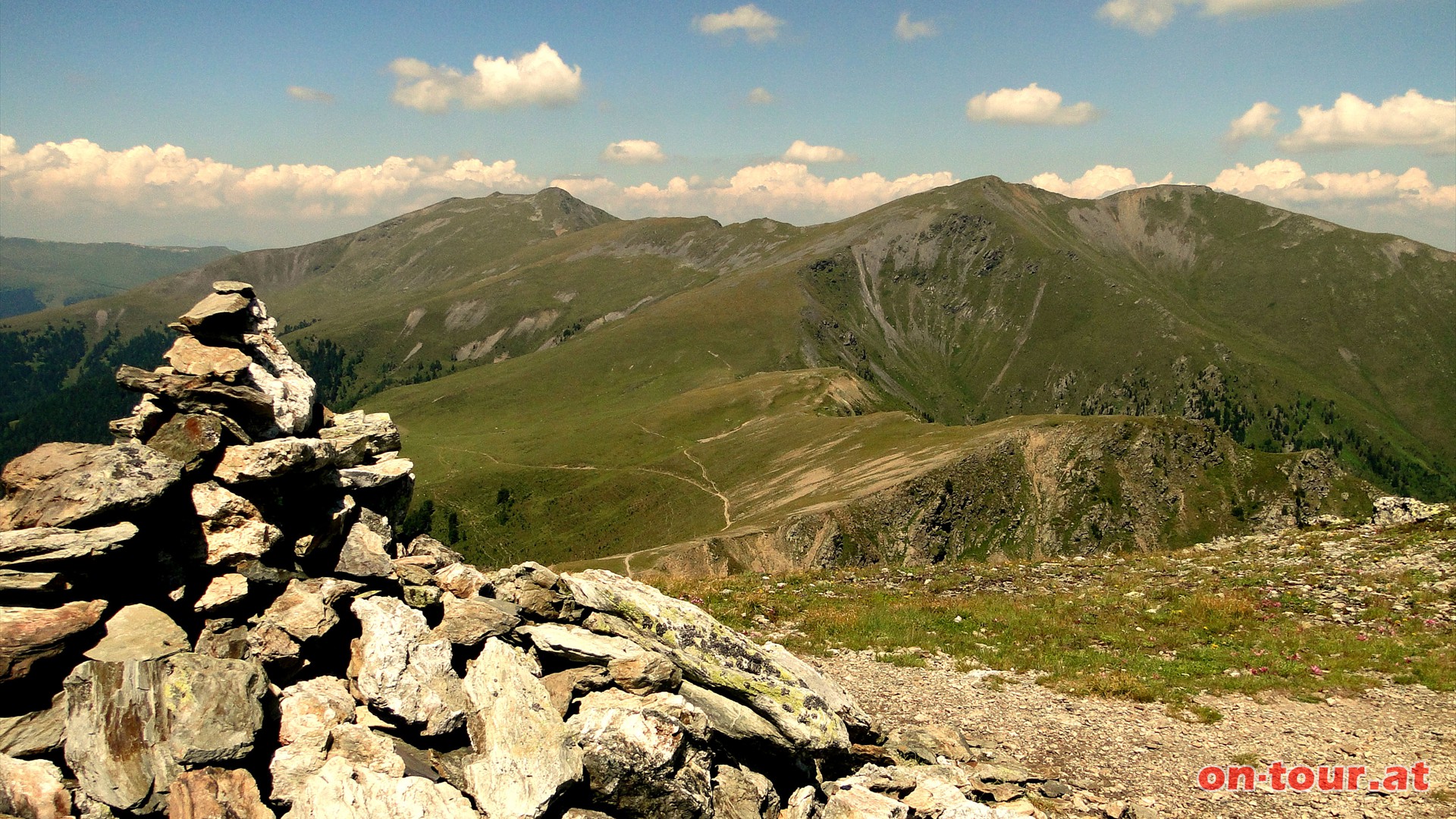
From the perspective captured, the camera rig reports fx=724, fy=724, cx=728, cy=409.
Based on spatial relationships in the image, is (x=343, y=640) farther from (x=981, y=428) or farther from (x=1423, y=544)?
(x=981, y=428)

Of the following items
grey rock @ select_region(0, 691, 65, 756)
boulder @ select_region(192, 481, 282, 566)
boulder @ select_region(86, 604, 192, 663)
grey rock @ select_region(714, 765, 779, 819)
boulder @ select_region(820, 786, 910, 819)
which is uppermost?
boulder @ select_region(192, 481, 282, 566)

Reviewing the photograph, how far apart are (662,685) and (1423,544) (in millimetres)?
40503

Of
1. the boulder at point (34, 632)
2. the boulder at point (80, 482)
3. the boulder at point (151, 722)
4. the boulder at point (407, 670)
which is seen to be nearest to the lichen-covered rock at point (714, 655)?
the boulder at point (407, 670)

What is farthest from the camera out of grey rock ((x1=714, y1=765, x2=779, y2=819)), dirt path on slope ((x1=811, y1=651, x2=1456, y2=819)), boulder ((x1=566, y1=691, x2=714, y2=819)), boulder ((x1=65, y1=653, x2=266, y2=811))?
dirt path on slope ((x1=811, y1=651, x2=1456, y2=819))

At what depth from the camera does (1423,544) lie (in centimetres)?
3572

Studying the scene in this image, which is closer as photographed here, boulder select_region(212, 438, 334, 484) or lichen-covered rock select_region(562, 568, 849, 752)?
lichen-covered rock select_region(562, 568, 849, 752)

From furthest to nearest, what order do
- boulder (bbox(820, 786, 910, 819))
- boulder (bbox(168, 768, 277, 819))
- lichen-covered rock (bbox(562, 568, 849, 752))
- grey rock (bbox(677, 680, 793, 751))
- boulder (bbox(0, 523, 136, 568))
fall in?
lichen-covered rock (bbox(562, 568, 849, 752)) → grey rock (bbox(677, 680, 793, 751)) → boulder (bbox(820, 786, 910, 819)) → boulder (bbox(0, 523, 136, 568)) → boulder (bbox(168, 768, 277, 819))

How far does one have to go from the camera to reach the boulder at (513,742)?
14.0 meters

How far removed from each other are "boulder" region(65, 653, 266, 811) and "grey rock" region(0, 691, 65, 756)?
0.39 m

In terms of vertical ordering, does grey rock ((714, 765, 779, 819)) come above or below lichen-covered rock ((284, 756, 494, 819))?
below

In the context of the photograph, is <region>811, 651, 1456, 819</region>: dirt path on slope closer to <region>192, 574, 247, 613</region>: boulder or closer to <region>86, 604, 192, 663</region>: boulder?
<region>192, 574, 247, 613</region>: boulder

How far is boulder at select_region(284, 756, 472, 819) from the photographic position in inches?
511

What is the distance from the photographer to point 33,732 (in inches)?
527

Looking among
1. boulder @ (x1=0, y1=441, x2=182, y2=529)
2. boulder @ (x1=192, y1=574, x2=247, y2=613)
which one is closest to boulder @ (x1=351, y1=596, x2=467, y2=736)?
boulder @ (x1=192, y1=574, x2=247, y2=613)
